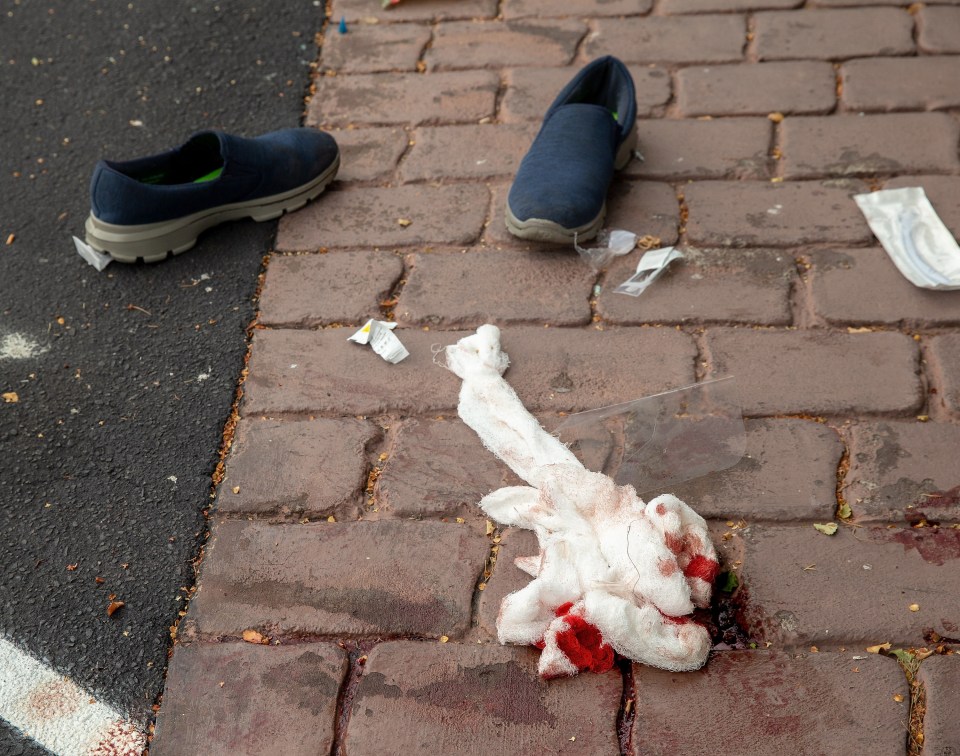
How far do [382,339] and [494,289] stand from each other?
322 mm

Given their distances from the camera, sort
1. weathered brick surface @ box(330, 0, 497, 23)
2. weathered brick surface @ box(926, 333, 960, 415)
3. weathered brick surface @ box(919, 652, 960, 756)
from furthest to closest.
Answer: weathered brick surface @ box(330, 0, 497, 23) → weathered brick surface @ box(926, 333, 960, 415) → weathered brick surface @ box(919, 652, 960, 756)

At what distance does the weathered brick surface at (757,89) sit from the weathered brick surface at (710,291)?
0.70 meters

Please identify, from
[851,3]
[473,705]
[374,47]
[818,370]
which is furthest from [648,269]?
[851,3]

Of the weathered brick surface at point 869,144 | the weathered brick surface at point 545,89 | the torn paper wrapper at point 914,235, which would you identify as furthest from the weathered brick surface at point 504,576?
the weathered brick surface at point 545,89

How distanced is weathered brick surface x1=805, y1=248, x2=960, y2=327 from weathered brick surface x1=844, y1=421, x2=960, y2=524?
0.33 metres

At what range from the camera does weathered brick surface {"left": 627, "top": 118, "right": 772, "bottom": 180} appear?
2734 millimetres

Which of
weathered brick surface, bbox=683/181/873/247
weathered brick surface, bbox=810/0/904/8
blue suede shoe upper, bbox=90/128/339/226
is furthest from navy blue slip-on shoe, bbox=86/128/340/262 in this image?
weathered brick surface, bbox=810/0/904/8

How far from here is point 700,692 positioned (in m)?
1.62

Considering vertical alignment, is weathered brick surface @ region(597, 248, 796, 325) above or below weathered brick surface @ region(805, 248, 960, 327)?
below

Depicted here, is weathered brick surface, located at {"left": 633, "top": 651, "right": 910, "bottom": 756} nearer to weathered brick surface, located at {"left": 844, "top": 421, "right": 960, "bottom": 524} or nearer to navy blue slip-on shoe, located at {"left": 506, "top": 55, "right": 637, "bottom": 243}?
weathered brick surface, located at {"left": 844, "top": 421, "right": 960, "bottom": 524}

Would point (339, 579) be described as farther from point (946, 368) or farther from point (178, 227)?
point (946, 368)

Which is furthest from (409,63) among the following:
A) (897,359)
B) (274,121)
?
(897,359)

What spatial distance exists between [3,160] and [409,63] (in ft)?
4.27

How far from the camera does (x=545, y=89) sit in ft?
10.1
